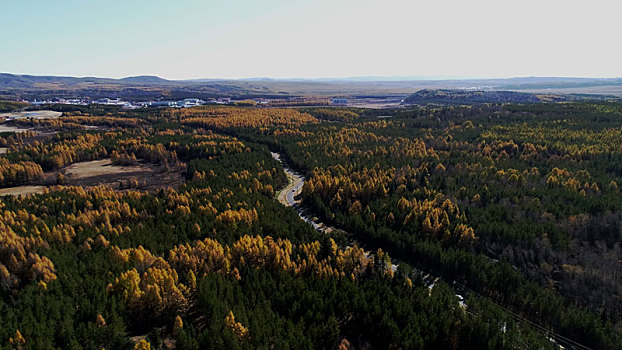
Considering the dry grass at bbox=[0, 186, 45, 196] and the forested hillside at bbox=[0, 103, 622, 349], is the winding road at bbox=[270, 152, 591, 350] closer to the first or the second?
the forested hillside at bbox=[0, 103, 622, 349]

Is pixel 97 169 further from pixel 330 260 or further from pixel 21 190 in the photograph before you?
pixel 330 260

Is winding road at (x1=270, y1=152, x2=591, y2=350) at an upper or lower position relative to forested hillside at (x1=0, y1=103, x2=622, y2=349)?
lower

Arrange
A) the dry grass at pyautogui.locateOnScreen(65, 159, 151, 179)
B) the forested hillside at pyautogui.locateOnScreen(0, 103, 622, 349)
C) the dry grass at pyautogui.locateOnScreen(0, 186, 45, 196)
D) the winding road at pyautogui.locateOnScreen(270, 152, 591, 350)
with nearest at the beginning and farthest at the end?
the forested hillside at pyautogui.locateOnScreen(0, 103, 622, 349) → the winding road at pyautogui.locateOnScreen(270, 152, 591, 350) → the dry grass at pyautogui.locateOnScreen(0, 186, 45, 196) → the dry grass at pyautogui.locateOnScreen(65, 159, 151, 179)

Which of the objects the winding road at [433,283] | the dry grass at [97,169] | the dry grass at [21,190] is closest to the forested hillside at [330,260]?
the winding road at [433,283]

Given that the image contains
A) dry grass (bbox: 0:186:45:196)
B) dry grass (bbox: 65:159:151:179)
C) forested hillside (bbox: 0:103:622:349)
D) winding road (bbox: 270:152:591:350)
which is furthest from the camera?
dry grass (bbox: 65:159:151:179)

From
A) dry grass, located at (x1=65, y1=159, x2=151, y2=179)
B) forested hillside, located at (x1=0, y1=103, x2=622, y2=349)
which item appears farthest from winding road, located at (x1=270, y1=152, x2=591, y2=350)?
dry grass, located at (x1=65, y1=159, x2=151, y2=179)

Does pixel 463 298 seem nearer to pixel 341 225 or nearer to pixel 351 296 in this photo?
pixel 351 296

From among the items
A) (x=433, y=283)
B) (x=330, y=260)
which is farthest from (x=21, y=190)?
(x=433, y=283)

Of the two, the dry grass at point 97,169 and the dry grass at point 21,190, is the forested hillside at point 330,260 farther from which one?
the dry grass at point 97,169

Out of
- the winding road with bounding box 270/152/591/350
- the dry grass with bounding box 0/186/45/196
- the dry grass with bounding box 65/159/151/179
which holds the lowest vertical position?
the winding road with bounding box 270/152/591/350
